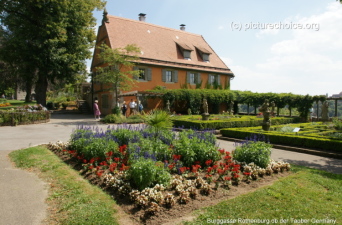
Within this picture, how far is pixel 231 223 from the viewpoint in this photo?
12.4ft

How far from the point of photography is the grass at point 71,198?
4004 mm

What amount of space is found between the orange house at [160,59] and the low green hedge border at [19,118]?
7.50 metres

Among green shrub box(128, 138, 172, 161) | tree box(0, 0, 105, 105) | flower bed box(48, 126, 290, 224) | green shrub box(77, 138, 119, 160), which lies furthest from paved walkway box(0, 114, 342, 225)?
tree box(0, 0, 105, 105)

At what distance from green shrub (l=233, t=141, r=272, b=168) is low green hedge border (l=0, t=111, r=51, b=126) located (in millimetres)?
15439

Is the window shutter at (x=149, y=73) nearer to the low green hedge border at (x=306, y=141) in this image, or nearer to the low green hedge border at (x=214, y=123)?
the low green hedge border at (x=214, y=123)

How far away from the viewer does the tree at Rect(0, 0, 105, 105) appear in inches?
913

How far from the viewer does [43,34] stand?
23.2 m

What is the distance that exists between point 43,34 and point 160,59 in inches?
451

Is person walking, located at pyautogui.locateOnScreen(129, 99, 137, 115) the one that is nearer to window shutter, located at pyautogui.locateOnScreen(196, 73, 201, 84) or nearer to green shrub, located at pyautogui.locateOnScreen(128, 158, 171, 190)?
window shutter, located at pyautogui.locateOnScreen(196, 73, 201, 84)

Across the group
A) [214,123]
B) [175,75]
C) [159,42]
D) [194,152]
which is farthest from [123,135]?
[159,42]

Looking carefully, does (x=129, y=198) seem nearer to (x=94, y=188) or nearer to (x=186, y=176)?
(x=94, y=188)

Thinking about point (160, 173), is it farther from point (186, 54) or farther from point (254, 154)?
point (186, 54)

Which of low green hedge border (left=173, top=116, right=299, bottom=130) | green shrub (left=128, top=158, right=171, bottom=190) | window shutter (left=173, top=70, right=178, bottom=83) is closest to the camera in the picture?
green shrub (left=128, top=158, right=171, bottom=190)

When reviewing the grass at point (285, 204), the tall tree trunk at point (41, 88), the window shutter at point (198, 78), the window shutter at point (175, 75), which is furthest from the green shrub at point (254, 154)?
the tall tree trunk at point (41, 88)
